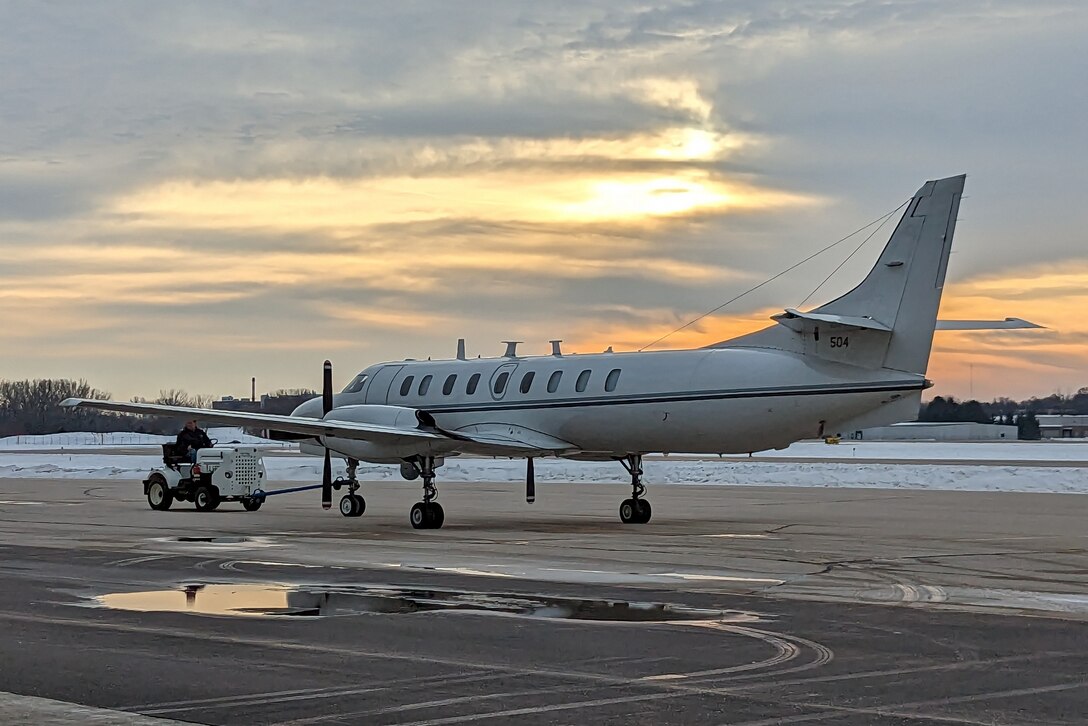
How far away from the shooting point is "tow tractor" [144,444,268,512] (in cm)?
3238

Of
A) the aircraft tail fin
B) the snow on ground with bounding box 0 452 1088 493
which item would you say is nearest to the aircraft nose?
the aircraft tail fin

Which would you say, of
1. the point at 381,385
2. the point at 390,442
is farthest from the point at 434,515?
the point at 381,385

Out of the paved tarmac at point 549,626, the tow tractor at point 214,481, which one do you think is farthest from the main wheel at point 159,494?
the paved tarmac at point 549,626

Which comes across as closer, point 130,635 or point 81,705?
point 81,705

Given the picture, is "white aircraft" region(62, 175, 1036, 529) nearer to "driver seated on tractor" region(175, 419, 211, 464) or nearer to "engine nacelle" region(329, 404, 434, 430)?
"engine nacelle" region(329, 404, 434, 430)

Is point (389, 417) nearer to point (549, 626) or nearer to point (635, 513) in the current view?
point (635, 513)

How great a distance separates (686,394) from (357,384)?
33.1 ft

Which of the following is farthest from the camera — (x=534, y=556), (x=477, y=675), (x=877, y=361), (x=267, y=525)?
(x=267, y=525)

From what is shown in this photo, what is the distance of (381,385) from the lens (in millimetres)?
31391

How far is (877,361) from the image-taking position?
2350 cm

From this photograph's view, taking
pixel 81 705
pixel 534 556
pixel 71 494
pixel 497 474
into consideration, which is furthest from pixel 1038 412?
pixel 81 705

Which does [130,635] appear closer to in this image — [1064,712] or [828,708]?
[828,708]

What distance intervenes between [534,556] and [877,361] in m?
8.19

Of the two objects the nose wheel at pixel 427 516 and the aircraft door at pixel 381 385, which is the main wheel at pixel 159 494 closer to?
the aircraft door at pixel 381 385
